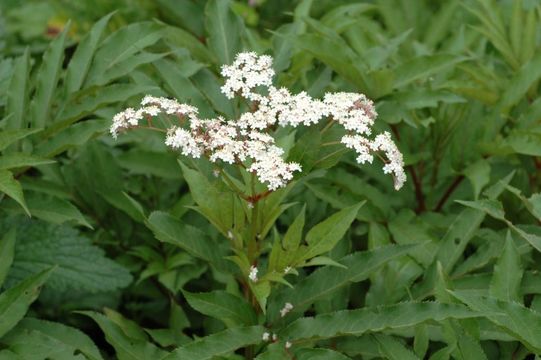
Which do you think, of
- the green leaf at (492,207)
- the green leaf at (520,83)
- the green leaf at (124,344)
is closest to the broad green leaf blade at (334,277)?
the green leaf at (492,207)

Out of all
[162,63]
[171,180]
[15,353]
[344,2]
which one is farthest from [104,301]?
[344,2]

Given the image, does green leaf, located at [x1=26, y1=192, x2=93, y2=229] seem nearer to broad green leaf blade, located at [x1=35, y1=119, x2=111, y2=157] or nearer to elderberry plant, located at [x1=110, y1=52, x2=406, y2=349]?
broad green leaf blade, located at [x1=35, y1=119, x2=111, y2=157]

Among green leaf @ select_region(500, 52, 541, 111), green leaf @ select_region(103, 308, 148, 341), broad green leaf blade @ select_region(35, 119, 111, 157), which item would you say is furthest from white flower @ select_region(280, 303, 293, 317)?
green leaf @ select_region(500, 52, 541, 111)

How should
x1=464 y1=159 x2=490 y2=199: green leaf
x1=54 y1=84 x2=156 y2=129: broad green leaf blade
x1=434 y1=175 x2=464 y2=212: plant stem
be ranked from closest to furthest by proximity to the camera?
1. x1=54 y1=84 x2=156 y2=129: broad green leaf blade
2. x1=464 y1=159 x2=490 y2=199: green leaf
3. x1=434 y1=175 x2=464 y2=212: plant stem

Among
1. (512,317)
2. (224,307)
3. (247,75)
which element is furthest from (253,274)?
(512,317)

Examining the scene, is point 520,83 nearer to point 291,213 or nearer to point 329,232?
point 291,213

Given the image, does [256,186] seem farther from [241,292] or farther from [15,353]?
[15,353]
